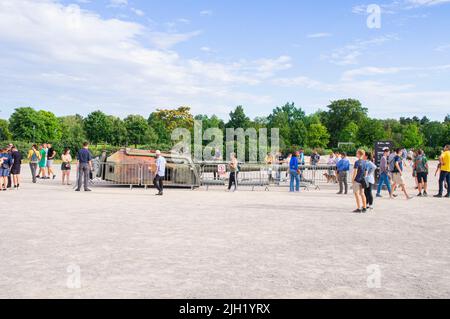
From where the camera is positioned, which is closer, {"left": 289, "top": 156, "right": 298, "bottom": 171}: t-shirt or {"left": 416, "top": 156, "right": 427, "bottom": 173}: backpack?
{"left": 416, "top": 156, "right": 427, "bottom": 173}: backpack

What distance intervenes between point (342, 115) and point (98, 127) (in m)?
58.6

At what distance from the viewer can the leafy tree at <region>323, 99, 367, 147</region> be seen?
100 meters

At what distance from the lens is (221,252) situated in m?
6.82

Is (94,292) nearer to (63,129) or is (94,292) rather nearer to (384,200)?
(384,200)

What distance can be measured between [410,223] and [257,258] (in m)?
5.32

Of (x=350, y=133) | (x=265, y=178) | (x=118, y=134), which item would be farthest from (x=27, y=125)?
(x=265, y=178)

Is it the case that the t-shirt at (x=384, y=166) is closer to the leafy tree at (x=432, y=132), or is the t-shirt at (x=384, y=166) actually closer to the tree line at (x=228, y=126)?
the tree line at (x=228, y=126)

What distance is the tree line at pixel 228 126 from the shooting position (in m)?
72.0

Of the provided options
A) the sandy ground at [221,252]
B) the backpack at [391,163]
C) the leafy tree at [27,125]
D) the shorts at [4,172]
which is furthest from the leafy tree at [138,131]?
the sandy ground at [221,252]

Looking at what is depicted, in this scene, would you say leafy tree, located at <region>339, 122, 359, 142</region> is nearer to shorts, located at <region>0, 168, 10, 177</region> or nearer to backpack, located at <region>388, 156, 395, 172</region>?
backpack, located at <region>388, 156, 395, 172</region>

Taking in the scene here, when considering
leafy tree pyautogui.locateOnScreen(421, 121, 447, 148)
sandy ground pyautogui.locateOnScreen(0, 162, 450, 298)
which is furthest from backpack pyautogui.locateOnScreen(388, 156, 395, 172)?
leafy tree pyautogui.locateOnScreen(421, 121, 447, 148)

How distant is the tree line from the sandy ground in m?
39.1

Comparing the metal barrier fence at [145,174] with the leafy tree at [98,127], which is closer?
the metal barrier fence at [145,174]

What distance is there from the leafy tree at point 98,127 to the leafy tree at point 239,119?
2242 centimetres
